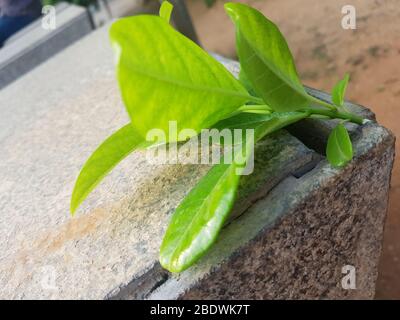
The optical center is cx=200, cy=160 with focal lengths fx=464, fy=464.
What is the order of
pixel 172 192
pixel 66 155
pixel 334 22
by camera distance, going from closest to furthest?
pixel 172 192
pixel 66 155
pixel 334 22

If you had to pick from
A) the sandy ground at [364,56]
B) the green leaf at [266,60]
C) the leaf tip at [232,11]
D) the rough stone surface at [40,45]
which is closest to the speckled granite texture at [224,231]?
the green leaf at [266,60]

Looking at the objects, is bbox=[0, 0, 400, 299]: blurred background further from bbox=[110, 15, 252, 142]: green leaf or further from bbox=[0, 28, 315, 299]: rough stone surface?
bbox=[110, 15, 252, 142]: green leaf

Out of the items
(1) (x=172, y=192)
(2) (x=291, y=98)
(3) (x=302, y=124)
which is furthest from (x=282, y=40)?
(1) (x=172, y=192)

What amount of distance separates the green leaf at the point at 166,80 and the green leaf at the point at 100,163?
0.17 meters

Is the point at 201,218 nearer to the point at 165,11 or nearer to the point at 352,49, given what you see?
the point at 165,11

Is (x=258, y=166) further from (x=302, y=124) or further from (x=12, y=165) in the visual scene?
(x=12, y=165)

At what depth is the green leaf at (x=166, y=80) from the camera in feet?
1.85

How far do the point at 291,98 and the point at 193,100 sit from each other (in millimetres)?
180

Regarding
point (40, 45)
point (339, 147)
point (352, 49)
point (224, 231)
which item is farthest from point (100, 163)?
point (352, 49)

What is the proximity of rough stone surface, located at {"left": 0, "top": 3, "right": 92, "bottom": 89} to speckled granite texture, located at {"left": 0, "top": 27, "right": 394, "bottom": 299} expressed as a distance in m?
1.54

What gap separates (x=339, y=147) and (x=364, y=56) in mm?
1748

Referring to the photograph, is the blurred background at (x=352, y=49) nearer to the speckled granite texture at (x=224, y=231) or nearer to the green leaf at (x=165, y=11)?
the speckled granite texture at (x=224, y=231)

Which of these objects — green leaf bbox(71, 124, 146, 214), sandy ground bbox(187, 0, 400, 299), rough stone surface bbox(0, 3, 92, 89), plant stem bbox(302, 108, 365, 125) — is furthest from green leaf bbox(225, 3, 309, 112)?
rough stone surface bbox(0, 3, 92, 89)

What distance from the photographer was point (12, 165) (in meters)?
1.34
